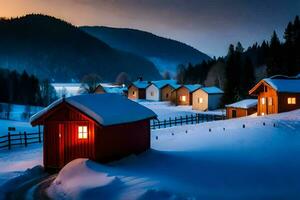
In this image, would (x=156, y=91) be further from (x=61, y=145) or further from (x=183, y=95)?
(x=61, y=145)

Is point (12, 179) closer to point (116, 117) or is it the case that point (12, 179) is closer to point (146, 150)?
point (116, 117)

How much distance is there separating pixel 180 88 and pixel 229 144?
2393 inches

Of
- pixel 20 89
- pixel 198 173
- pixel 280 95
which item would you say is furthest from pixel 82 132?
pixel 20 89

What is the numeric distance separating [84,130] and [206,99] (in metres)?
54.9

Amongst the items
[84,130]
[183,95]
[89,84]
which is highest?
[89,84]

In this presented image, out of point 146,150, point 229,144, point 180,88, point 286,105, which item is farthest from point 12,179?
point 180,88

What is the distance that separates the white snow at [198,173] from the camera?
14852mm

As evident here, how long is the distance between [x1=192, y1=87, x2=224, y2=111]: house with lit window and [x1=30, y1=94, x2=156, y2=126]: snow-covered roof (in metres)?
49.8

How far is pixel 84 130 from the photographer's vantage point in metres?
20.5

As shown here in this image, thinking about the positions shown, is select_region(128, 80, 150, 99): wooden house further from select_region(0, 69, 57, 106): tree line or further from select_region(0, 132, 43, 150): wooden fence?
select_region(0, 132, 43, 150): wooden fence

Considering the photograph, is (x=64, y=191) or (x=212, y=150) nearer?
(x=64, y=191)

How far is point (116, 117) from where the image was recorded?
68.6ft

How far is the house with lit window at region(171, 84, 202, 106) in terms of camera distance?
8494 cm

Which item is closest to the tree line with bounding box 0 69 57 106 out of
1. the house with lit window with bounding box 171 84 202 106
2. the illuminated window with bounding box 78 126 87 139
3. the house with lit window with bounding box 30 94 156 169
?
the house with lit window with bounding box 171 84 202 106
